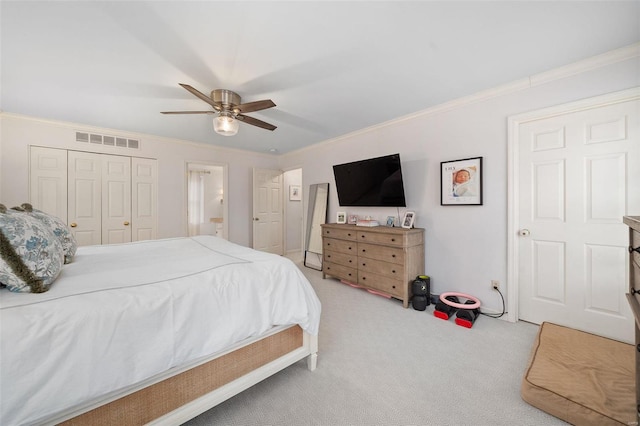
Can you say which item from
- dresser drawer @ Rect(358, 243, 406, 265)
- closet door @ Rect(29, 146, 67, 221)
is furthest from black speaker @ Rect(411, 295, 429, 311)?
closet door @ Rect(29, 146, 67, 221)

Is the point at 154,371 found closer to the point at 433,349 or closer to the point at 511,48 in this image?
the point at 433,349

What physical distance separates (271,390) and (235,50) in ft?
8.05

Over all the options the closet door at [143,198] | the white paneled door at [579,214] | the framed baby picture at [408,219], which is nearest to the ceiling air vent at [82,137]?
the closet door at [143,198]

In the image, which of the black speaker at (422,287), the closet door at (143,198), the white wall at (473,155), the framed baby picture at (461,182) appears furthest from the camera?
the closet door at (143,198)

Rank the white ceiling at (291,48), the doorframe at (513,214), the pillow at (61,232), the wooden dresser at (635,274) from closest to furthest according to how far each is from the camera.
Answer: the wooden dresser at (635,274) < the white ceiling at (291,48) < the pillow at (61,232) < the doorframe at (513,214)

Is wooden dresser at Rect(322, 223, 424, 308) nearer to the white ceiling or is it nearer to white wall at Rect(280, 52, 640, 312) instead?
white wall at Rect(280, 52, 640, 312)

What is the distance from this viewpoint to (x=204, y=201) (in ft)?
19.7

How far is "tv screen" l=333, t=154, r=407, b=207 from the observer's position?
315 cm

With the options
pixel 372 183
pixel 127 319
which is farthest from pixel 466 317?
pixel 127 319

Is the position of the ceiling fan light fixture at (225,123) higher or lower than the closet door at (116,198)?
higher

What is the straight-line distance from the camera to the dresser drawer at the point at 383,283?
288 centimetres

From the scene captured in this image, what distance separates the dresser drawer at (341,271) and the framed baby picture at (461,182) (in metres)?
1.51

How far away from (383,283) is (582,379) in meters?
1.77

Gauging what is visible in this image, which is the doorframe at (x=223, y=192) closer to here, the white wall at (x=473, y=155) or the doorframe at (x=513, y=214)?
the white wall at (x=473, y=155)
